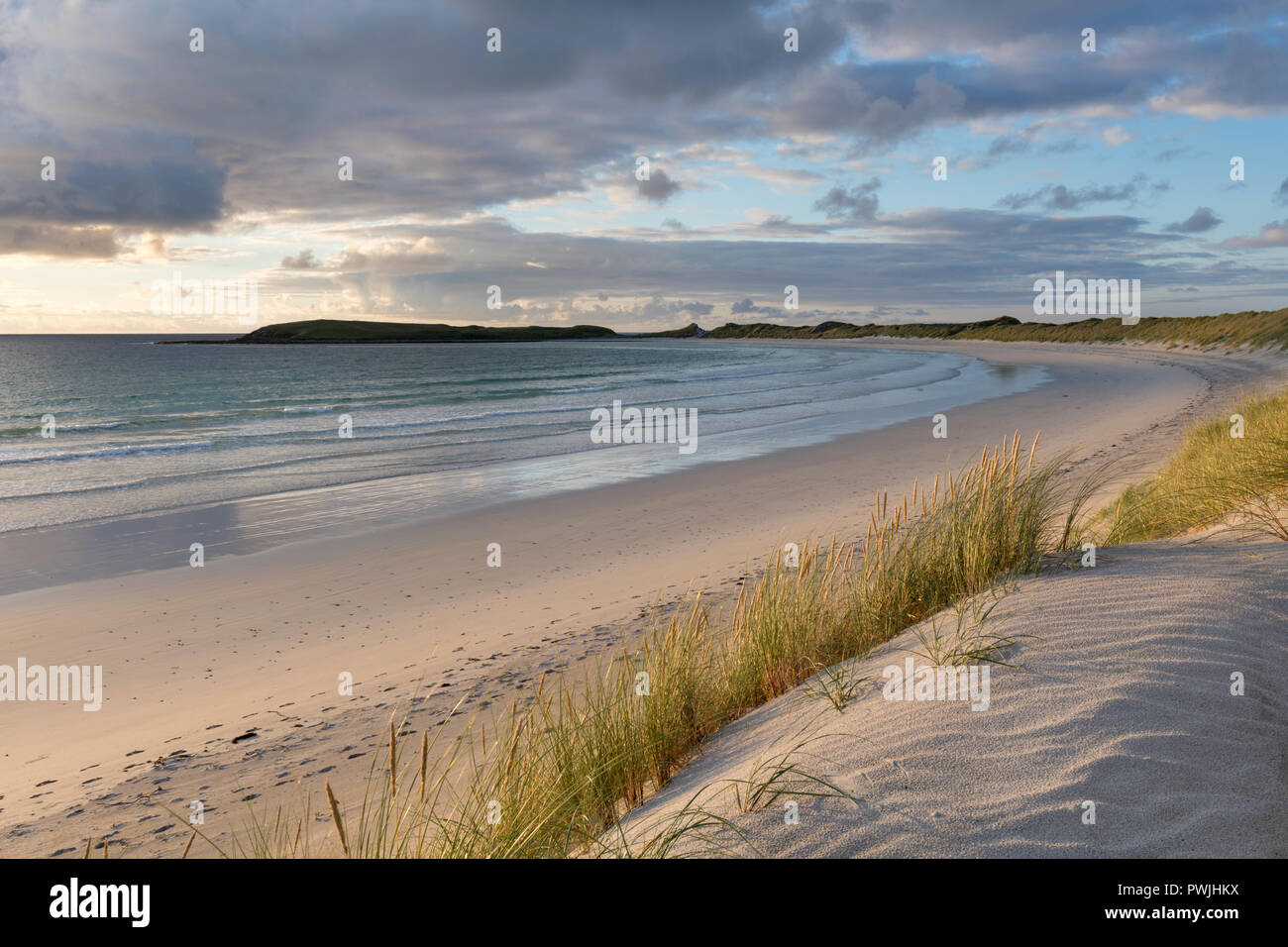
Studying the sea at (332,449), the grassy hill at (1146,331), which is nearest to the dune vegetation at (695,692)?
the sea at (332,449)

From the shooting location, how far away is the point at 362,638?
7773 millimetres

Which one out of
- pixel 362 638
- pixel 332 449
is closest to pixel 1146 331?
pixel 332 449

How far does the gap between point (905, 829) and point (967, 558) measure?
325 cm

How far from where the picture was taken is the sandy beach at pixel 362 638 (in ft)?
15.1

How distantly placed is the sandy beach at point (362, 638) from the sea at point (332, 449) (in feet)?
6.05

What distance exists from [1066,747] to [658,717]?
187 cm

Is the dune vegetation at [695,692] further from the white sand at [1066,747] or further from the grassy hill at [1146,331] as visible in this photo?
the grassy hill at [1146,331]

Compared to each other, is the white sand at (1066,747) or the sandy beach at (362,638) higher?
the white sand at (1066,747)

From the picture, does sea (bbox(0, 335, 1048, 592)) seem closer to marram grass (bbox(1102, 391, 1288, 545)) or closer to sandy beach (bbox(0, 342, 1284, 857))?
sandy beach (bbox(0, 342, 1284, 857))

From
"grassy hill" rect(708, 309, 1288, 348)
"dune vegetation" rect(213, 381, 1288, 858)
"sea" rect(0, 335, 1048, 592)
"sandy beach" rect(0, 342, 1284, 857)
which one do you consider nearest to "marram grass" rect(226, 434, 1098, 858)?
"dune vegetation" rect(213, 381, 1288, 858)

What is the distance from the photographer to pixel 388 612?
8.54 m

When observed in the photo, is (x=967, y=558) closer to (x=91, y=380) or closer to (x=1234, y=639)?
(x=1234, y=639)
